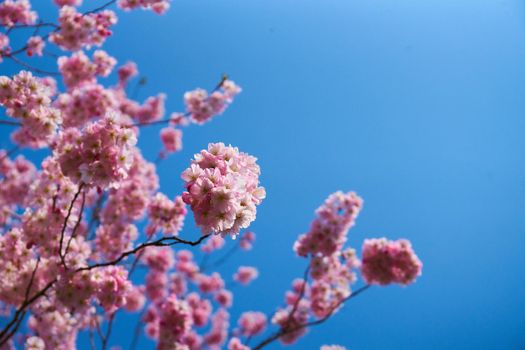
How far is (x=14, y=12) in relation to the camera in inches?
243

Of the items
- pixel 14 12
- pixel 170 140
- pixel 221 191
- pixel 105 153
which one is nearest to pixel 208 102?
pixel 170 140

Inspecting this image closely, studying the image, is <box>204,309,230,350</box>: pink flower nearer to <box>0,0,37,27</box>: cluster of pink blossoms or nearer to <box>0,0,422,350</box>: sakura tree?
<box>0,0,422,350</box>: sakura tree

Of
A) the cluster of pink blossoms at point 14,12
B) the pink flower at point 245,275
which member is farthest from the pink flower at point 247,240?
the cluster of pink blossoms at point 14,12

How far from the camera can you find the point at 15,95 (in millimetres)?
4066

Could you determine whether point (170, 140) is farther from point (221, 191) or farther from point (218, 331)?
point (221, 191)

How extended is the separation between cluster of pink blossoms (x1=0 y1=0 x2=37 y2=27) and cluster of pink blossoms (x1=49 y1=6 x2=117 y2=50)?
49cm

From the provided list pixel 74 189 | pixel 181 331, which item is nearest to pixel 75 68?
pixel 74 189

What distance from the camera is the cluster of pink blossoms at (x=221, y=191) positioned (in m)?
2.18

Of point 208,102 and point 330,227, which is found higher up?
point 208,102

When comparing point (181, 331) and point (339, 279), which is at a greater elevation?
point (339, 279)

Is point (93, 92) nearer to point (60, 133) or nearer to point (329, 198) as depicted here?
point (60, 133)

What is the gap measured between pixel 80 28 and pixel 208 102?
2.95 m

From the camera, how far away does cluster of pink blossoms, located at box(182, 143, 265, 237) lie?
218cm

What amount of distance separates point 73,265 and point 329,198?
4800 mm
